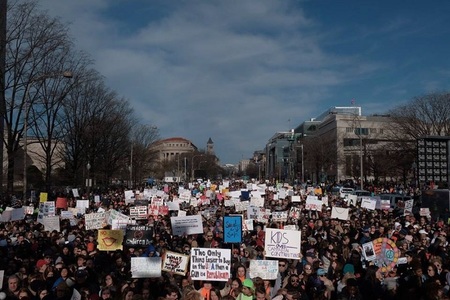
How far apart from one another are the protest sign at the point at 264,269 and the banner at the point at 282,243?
1533 mm

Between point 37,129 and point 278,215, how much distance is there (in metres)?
25.6

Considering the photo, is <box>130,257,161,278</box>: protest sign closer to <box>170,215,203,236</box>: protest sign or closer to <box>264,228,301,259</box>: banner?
<box>264,228,301,259</box>: banner

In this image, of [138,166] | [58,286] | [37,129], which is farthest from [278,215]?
[138,166]

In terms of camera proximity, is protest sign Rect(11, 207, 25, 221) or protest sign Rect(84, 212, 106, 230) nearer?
protest sign Rect(84, 212, 106, 230)

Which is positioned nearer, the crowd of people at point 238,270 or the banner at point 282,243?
the crowd of people at point 238,270

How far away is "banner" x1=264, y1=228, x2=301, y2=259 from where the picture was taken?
11039 millimetres

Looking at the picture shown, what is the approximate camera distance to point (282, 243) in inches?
435

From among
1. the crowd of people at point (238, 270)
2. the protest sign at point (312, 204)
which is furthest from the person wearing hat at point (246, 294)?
the protest sign at point (312, 204)

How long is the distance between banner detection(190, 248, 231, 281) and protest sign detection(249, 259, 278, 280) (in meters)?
0.45

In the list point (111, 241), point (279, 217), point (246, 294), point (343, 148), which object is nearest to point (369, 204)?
point (279, 217)

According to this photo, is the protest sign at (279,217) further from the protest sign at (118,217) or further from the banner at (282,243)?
the banner at (282,243)

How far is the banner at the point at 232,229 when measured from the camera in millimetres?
13094

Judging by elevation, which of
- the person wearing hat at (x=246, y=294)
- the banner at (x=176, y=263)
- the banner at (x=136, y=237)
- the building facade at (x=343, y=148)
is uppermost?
the building facade at (x=343, y=148)

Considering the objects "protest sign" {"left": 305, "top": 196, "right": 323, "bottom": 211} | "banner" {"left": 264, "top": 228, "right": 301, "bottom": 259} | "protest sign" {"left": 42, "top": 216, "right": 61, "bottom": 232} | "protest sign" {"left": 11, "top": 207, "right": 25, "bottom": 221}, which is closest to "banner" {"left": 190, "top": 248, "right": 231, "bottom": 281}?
"banner" {"left": 264, "top": 228, "right": 301, "bottom": 259}
